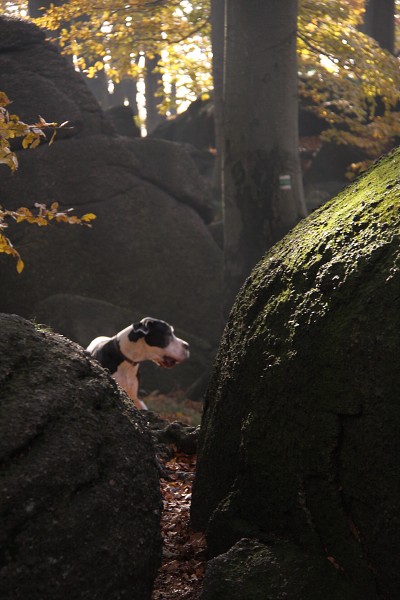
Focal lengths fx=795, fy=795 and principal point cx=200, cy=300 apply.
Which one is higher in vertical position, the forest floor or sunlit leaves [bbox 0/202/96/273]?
sunlit leaves [bbox 0/202/96/273]

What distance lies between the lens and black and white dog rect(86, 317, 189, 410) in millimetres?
9211

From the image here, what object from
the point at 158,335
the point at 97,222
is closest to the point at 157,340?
the point at 158,335

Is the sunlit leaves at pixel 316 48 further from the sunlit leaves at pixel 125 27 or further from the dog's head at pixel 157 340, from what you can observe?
the dog's head at pixel 157 340

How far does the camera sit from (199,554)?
4.31 meters

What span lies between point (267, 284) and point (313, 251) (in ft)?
1.32

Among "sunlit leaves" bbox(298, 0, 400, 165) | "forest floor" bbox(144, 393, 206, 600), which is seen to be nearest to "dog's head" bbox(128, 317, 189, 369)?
"forest floor" bbox(144, 393, 206, 600)

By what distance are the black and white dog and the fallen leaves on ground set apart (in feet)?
12.3

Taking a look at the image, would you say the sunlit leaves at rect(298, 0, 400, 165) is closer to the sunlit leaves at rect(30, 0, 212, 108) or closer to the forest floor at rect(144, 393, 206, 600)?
the sunlit leaves at rect(30, 0, 212, 108)

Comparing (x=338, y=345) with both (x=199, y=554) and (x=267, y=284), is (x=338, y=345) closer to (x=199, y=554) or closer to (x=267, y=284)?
(x=267, y=284)

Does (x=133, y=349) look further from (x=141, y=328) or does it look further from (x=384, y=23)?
(x=384, y=23)

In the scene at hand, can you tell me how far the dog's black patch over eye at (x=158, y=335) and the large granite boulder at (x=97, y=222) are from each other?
4.26m

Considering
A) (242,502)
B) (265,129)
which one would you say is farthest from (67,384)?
(265,129)

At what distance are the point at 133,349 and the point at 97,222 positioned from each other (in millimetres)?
5995

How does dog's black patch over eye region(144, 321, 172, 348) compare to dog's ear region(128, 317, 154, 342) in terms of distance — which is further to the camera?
dog's black patch over eye region(144, 321, 172, 348)
